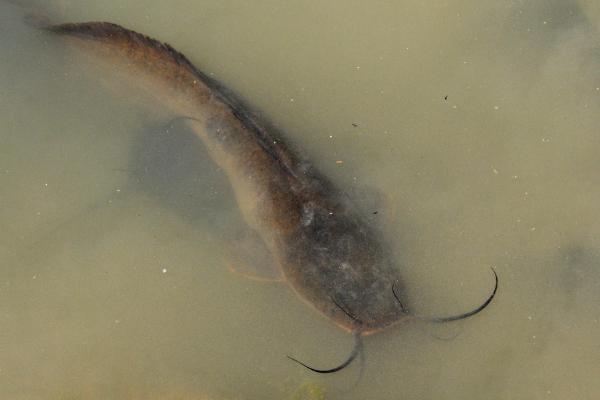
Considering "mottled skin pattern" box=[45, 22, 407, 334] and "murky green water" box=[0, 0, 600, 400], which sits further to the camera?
"murky green water" box=[0, 0, 600, 400]

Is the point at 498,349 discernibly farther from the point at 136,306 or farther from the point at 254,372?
the point at 136,306

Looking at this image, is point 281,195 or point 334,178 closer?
point 281,195

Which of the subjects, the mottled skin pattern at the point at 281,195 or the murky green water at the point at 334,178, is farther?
the murky green water at the point at 334,178

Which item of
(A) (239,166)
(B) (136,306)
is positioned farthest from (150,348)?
(A) (239,166)

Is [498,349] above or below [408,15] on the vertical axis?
below
